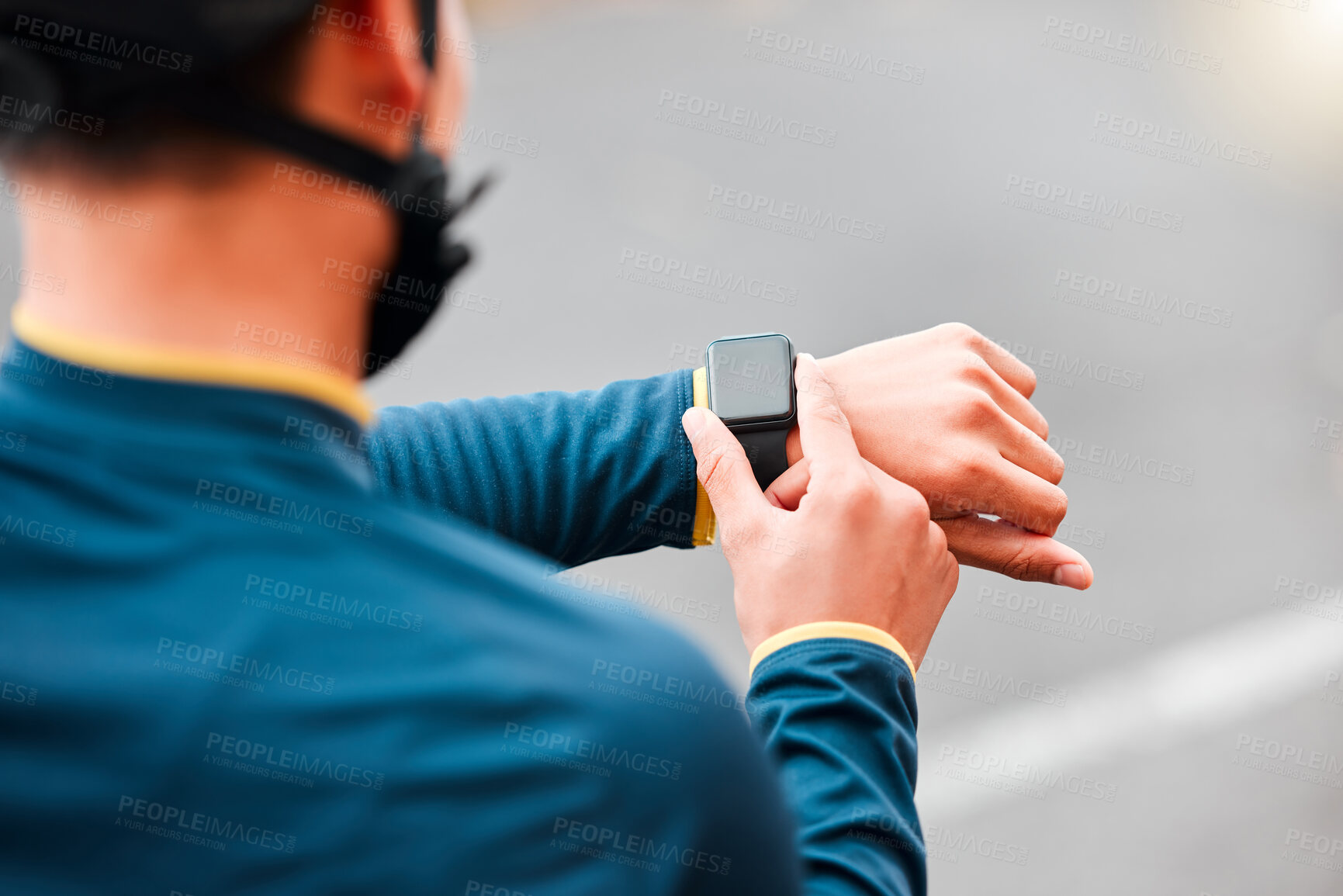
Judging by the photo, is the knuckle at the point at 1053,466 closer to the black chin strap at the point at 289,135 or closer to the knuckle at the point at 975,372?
the knuckle at the point at 975,372

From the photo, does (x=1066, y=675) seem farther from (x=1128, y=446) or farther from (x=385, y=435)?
(x=385, y=435)

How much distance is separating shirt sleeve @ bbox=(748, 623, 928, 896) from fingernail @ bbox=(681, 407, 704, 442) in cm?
56

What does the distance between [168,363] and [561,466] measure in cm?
103

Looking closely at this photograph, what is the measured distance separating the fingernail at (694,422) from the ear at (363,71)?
3.05 ft

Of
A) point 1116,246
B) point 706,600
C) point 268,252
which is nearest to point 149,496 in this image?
point 268,252

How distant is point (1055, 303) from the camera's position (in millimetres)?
5820

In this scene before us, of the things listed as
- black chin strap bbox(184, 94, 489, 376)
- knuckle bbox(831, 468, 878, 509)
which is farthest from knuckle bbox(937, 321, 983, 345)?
black chin strap bbox(184, 94, 489, 376)

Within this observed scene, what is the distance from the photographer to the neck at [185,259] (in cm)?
82

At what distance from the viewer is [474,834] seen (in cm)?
79

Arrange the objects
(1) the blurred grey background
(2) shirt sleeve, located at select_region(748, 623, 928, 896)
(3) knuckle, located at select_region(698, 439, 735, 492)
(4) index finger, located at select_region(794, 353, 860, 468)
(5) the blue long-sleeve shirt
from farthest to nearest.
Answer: (1) the blurred grey background < (3) knuckle, located at select_region(698, 439, 735, 492) < (4) index finger, located at select_region(794, 353, 860, 468) < (2) shirt sleeve, located at select_region(748, 623, 928, 896) < (5) the blue long-sleeve shirt

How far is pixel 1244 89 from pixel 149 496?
835 centimetres

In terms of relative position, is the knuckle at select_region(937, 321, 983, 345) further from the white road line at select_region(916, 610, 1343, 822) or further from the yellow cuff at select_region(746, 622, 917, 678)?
the white road line at select_region(916, 610, 1343, 822)

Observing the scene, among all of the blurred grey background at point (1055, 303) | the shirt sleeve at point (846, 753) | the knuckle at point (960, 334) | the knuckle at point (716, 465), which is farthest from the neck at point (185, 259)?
the blurred grey background at point (1055, 303)

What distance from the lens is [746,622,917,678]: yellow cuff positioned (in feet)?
4.21
